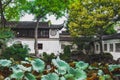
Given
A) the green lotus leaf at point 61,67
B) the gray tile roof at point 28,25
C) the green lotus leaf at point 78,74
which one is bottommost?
the gray tile roof at point 28,25

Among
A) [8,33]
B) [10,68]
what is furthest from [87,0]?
[10,68]

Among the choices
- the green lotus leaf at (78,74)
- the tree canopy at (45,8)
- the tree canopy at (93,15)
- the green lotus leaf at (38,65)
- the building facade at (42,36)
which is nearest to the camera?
the green lotus leaf at (78,74)

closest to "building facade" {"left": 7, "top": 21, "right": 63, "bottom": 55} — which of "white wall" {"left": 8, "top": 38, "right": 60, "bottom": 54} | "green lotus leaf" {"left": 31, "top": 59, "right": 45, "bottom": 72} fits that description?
"white wall" {"left": 8, "top": 38, "right": 60, "bottom": 54}

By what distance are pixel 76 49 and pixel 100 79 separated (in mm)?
51623

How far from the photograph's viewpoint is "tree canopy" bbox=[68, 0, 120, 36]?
37.5m

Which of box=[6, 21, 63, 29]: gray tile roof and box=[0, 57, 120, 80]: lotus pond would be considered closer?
box=[0, 57, 120, 80]: lotus pond

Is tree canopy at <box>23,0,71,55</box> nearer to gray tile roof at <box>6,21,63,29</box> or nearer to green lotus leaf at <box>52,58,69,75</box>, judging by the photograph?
gray tile roof at <box>6,21,63,29</box>

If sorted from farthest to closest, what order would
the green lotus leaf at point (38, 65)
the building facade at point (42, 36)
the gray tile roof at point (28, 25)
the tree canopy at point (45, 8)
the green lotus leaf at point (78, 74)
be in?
the gray tile roof at point (28, 25) < the building facade at point (42, 36) < the tree canopy at point (45, 8) < the green lotus leaf at point (38, 65) < the green lotus leaf at point (78, 74)

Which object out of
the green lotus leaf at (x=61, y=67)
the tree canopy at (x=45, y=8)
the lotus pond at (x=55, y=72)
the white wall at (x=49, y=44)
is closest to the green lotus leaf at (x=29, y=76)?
the lotus pond at (x=55, y=72)

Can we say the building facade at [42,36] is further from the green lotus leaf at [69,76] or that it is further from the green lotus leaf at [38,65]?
the green lotus leaf at [69,76]

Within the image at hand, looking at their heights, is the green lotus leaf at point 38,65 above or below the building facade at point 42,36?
above

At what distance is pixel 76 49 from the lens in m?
54.8

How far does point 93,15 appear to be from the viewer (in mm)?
38312

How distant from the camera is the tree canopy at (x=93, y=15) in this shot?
3750 centimetres
